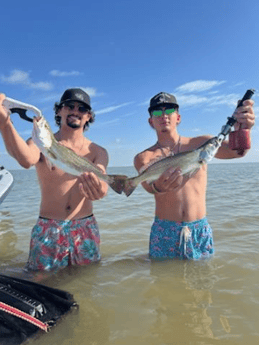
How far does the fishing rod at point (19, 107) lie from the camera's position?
3512 millimetres

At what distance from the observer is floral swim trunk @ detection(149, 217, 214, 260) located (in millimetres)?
4520

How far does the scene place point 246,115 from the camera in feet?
13.2

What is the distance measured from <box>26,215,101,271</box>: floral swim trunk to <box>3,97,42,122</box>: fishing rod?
5.75ft

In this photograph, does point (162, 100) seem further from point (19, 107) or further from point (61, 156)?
point (19, 107)

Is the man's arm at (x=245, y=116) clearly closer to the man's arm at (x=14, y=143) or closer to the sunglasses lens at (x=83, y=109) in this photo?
the sunglasses lens at (x=83, y=109)

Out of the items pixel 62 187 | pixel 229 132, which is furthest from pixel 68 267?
pixel 229 132

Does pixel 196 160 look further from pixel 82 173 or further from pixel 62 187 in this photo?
pixel 62 187

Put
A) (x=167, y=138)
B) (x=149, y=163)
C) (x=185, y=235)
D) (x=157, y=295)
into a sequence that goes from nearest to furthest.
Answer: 1. (x=157, y=295)
2. (x=149, y=163)
3. (x=185, y=235)
4. (x=167, y=138)

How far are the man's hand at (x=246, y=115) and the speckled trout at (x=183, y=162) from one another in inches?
16.9

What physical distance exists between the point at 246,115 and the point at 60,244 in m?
3.38

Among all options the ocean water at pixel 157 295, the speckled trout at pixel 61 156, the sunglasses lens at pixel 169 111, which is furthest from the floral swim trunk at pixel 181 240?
the sunglasses lens at pixel 169 111

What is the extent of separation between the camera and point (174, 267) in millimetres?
4820

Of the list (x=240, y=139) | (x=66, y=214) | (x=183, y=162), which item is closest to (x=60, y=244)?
(x=66, y=214)

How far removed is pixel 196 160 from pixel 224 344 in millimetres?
2276
